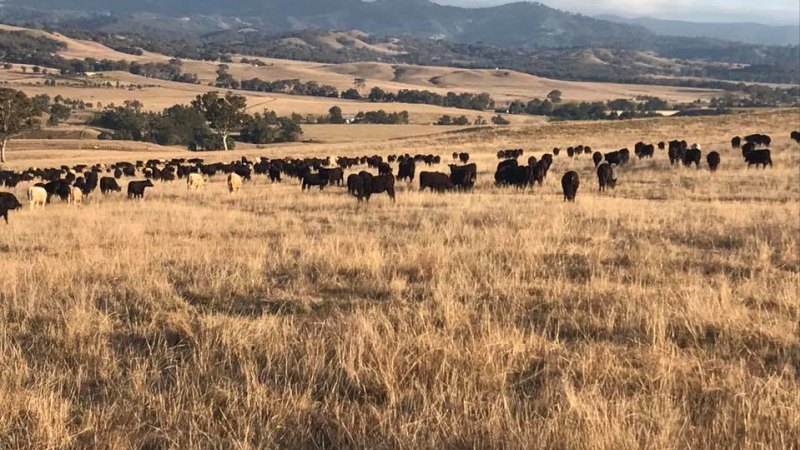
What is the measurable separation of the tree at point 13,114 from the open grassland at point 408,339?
209 ft

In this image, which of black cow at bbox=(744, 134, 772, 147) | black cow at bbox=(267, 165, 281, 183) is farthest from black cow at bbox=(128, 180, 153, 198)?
black cow at bbox=(744, 134, 772, 147)

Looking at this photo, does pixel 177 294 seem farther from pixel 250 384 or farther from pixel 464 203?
pixel 464 203

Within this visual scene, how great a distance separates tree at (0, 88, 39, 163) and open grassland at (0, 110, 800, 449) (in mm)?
63795

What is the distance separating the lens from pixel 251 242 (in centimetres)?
1166

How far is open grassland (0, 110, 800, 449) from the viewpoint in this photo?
157 inches

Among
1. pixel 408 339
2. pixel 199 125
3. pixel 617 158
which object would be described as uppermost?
pixel 617 158

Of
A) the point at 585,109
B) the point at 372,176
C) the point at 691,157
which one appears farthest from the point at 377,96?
the point at 372,176

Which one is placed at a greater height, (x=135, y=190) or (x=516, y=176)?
(x=516, y=176)

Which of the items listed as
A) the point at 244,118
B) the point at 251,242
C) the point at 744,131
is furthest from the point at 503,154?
the point at 244,118

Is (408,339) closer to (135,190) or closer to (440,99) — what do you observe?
(135,190)

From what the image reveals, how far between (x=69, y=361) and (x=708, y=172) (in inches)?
1049

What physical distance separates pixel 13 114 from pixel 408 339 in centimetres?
7409

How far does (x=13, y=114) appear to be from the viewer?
2657 inches

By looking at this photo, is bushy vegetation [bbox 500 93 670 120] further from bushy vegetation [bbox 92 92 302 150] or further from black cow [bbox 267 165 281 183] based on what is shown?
black cow [bbox 267 165 281 183]
